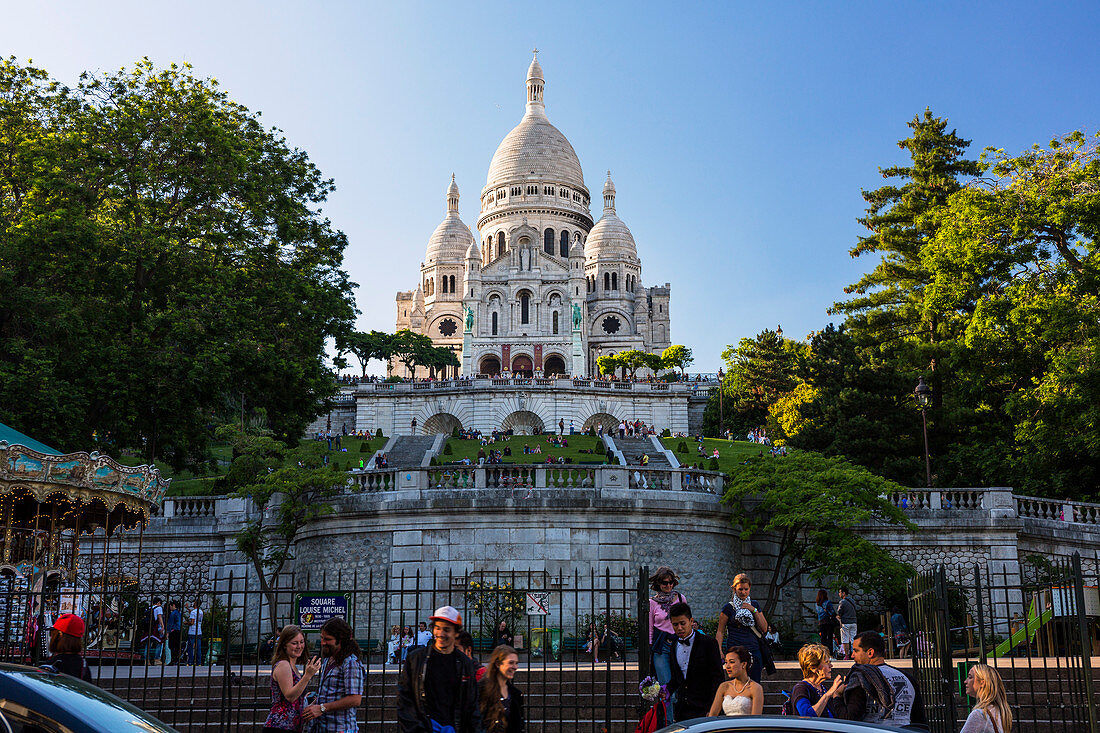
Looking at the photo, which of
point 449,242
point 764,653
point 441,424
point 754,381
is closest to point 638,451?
point 754,381

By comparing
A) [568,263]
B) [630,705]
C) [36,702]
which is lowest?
[630,705]

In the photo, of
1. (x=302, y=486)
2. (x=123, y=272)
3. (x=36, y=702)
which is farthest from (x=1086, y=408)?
(x=36, y=702)

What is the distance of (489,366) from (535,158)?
84.7 ft

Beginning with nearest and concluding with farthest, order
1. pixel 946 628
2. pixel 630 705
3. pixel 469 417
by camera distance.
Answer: pixel 946 628, pixel 630 705, pixel 469 417

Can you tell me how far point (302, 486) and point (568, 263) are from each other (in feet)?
245

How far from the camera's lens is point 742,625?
1012cm

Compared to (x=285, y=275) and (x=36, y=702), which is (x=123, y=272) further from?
(x=36, y=702)

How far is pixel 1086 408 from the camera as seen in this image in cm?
2848

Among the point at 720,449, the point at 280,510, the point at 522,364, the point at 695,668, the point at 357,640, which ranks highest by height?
the point at 522,364

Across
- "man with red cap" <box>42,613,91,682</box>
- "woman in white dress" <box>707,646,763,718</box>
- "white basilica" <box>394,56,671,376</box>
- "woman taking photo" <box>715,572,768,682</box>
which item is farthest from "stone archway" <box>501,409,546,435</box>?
"woman in white dress" <box>707,646,763,718</box>

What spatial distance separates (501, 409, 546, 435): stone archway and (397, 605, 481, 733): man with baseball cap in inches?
2068

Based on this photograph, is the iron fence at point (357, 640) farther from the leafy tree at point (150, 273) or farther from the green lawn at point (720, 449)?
the green lawn at point (720, 449)

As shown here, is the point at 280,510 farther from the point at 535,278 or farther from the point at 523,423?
the point at 535,278

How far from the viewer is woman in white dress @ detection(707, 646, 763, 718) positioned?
8.00 meters
